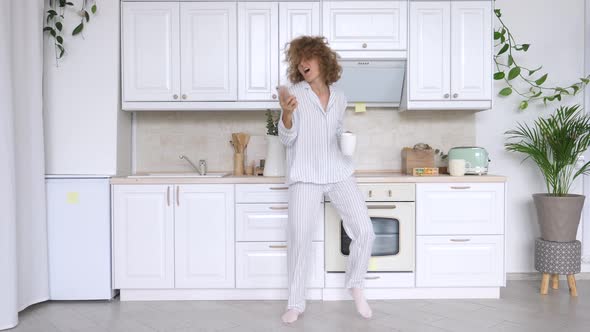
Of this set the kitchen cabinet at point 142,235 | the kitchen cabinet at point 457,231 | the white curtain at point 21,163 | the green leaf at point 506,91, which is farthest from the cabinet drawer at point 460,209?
the white curtain at point 21,163

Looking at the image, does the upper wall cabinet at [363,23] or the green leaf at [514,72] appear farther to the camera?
the green leaf at [514,72]

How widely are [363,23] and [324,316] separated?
1918 mm

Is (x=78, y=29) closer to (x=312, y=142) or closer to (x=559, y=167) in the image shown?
(x=312, y=142)

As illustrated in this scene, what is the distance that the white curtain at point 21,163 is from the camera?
A: 251 cm

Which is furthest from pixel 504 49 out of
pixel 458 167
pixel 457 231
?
pixel 457 231

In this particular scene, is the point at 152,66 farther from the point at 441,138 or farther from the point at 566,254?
the point at 566,254

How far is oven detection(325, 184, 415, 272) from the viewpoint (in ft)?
9.98

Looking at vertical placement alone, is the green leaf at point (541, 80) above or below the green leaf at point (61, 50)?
below

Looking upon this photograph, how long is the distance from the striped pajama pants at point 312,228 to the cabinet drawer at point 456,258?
1.83ft

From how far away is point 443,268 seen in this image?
3.06 meters

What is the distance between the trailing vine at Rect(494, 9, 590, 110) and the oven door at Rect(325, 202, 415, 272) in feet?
4.24

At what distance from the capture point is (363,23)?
3.25 metres

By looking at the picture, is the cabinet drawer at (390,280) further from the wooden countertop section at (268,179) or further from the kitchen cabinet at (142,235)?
the kitchen cabinet at (142,235)

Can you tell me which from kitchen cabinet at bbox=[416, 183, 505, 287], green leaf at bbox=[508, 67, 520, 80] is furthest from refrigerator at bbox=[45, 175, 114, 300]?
green leaf at bbox=[508, 67, 520, 80]
